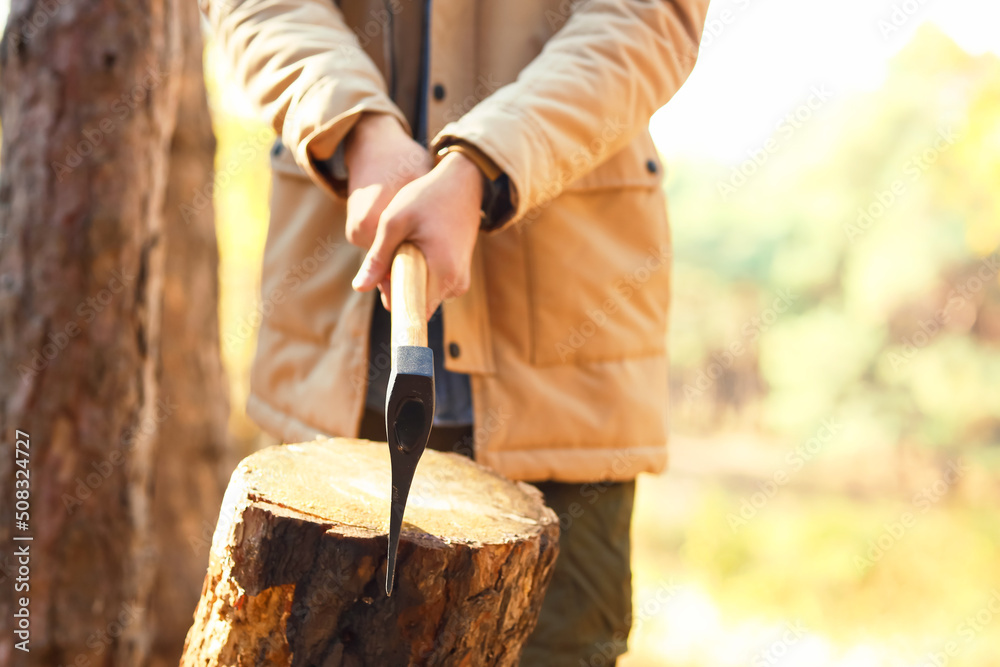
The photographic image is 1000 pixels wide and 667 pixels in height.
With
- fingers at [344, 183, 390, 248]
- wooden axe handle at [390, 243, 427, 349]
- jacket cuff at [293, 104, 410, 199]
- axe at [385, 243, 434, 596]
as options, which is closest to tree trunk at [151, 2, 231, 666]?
jacket cuff at [293, 104, 410, 199]

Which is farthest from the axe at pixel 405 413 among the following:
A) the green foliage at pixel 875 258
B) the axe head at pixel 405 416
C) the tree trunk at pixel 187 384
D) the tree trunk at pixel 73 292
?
the green foliage at pixel 875 258

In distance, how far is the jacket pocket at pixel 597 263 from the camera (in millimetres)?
1420

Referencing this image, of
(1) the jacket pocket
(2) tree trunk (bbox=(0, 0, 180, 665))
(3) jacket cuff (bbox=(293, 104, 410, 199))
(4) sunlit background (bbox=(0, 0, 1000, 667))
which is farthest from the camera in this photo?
(4) sunlit background (bbox=(0, 0, 1000, 667))

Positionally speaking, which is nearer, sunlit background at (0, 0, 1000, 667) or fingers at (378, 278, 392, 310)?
fingers at (378, 278, 392, 310)

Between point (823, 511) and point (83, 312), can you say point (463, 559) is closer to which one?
point (83, 312)

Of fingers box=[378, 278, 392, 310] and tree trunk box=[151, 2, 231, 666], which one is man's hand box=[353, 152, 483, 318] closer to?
fingers box=[378, 278, 392, 310]

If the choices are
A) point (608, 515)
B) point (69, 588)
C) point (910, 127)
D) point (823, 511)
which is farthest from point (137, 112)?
point (823, 511)

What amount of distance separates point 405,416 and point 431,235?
271 millimetres

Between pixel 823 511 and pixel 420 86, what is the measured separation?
6.99 m

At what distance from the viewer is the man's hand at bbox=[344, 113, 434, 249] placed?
1.19 metres

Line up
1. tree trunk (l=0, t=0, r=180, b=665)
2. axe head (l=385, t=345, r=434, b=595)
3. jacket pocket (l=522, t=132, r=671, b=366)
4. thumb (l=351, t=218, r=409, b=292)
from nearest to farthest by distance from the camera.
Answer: axe head (l=385, t=345, r=434, b=595) → thumb (l=351, t=218, r=409, b=292) → jacket pocket (l=522, t=132, r=671, b=366) → tree trunk (l=0, t=0, r=180, b=665)

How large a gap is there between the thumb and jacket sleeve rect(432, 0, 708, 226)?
177 millimetres

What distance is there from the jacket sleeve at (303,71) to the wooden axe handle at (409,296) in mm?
275

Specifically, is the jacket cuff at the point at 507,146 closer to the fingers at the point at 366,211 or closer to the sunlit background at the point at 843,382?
the fingers at the point at 366,211
